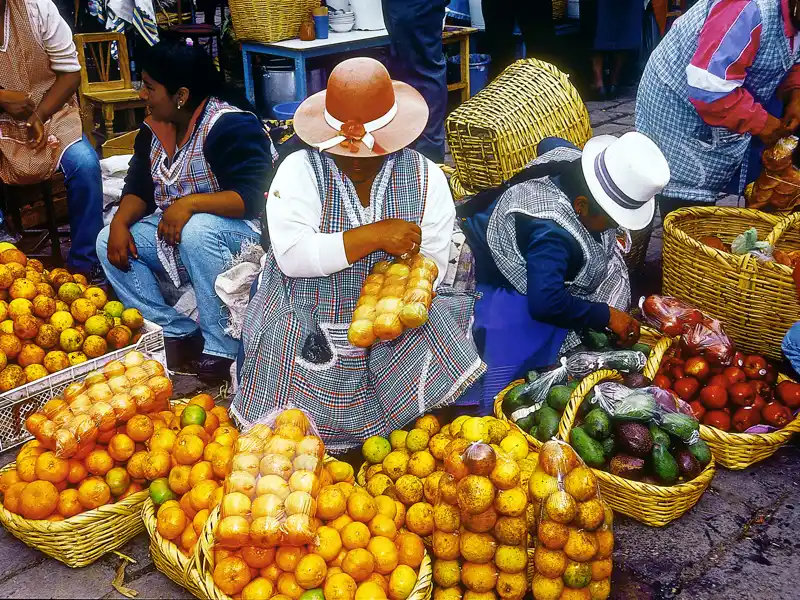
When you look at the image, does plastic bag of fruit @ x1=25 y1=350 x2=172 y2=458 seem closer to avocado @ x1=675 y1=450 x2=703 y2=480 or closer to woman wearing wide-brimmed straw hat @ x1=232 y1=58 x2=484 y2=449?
woman wearing wide-brimmed straw hat @ x1=232 y1=58 x2=484 y2=449

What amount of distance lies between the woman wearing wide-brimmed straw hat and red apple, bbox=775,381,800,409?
1313mm

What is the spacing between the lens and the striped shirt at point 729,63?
3760 millimetres

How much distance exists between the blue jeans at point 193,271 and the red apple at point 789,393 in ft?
8.12

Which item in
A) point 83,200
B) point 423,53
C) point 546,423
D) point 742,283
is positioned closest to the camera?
point 546,423

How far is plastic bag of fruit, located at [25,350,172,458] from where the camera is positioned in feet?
8.98

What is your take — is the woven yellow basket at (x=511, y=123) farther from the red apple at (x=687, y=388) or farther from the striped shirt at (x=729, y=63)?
the red apple at (x=687, y=388)

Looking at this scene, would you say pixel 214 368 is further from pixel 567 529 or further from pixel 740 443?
pixel 740 443

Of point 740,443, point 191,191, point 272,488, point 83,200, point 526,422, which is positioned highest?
point 191,191

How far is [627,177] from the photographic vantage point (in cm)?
297

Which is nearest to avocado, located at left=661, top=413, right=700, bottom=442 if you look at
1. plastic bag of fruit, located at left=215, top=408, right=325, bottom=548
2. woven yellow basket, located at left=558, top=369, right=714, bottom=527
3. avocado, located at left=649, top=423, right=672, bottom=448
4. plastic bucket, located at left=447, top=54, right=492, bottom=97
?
avocado, located at left=649, top=423, right=672, bottom=448

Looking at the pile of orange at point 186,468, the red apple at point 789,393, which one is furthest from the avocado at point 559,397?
the pile of orange at point 186,468

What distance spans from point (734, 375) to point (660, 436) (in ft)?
2.08

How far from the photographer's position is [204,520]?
249cm

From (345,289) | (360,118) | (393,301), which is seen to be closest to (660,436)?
(393,301)
